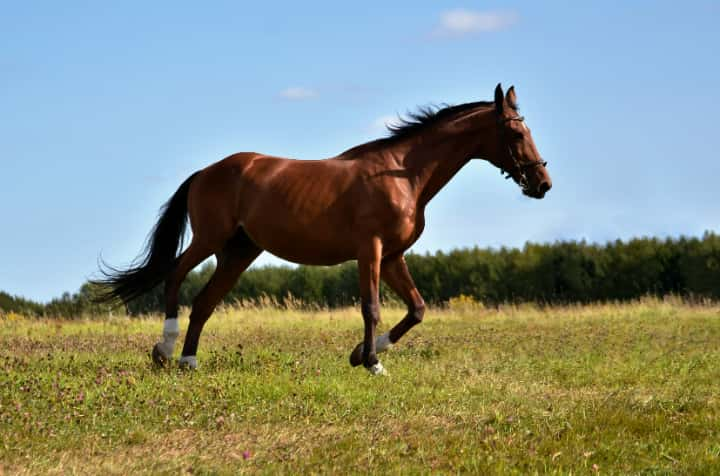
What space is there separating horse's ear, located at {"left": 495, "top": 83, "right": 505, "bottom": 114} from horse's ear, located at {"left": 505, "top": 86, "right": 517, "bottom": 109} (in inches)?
7.2

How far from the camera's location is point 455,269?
102ft

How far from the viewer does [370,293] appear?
10773mm

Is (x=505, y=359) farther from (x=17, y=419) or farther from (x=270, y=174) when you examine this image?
(x=17, y=419)

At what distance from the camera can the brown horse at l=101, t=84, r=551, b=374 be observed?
425 inches

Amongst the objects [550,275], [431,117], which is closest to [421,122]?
[431,117]

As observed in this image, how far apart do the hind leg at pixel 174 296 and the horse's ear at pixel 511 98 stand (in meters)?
3.92

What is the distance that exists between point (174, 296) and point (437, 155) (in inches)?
144

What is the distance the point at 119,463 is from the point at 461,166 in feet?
18.0

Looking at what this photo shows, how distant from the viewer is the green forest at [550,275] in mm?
28406

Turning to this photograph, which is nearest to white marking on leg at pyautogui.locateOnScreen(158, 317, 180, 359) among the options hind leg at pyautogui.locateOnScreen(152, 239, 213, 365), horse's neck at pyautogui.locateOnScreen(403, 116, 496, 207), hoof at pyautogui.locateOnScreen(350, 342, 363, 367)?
hind leg at pyautogui.locateOnScreen(152, 239, 213, 365)

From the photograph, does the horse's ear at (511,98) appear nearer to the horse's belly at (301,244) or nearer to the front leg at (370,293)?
the front leg at (370,293)

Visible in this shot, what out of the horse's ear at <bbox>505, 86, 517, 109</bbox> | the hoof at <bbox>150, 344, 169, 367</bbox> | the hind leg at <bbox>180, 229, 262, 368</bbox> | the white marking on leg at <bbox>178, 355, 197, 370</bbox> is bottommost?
the white marking on leg at <bbox>178, 355, 197, 370</bbox>

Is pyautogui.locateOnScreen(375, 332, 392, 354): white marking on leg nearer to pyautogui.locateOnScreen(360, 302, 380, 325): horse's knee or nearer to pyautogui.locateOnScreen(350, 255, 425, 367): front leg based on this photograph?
pyautogui.locateOnScreen(350, 255, 425, 367): front leg

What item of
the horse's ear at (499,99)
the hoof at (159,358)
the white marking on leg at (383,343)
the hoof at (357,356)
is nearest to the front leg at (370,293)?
the hoof at (357,356)
